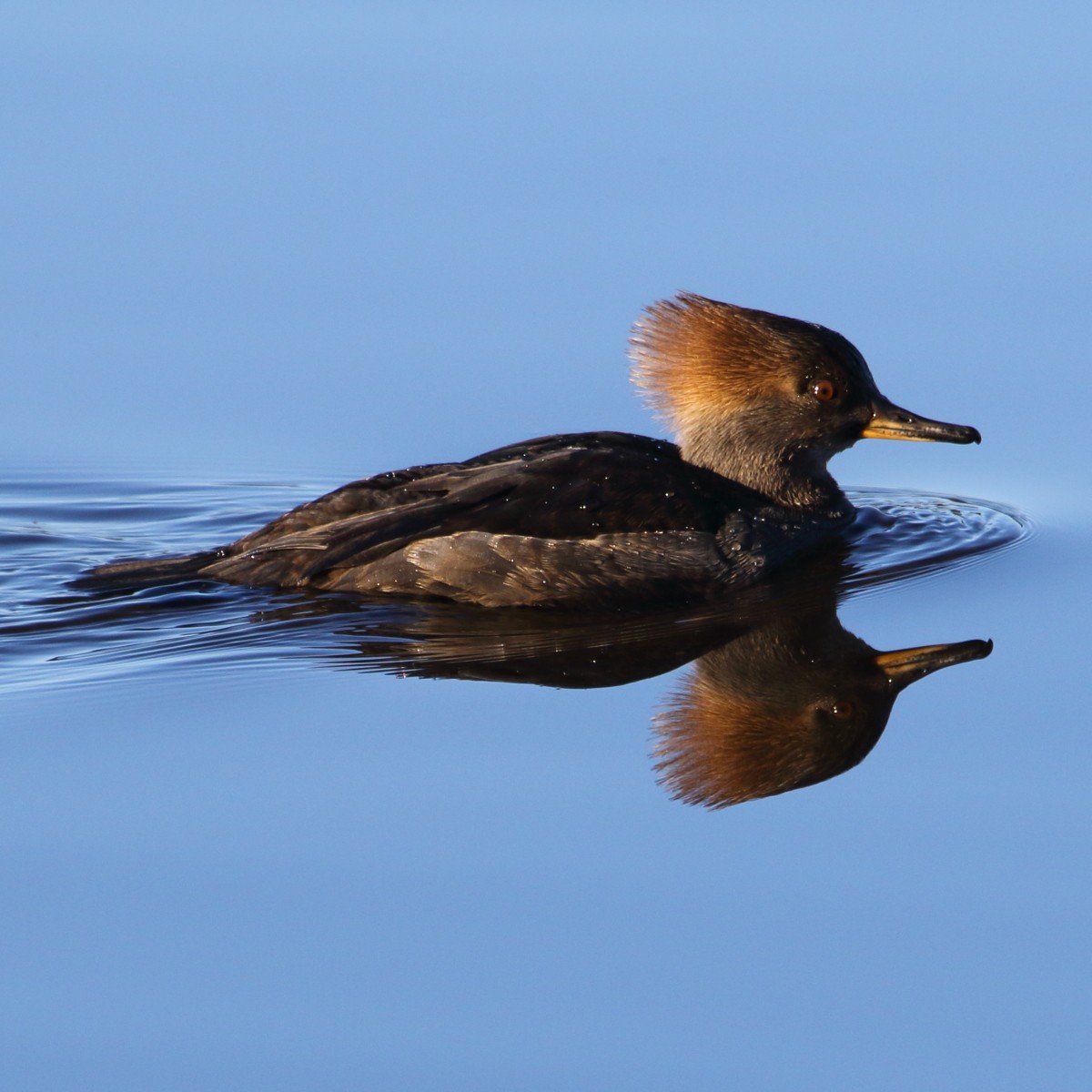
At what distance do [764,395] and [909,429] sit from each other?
807mm

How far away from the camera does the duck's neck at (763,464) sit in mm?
10375

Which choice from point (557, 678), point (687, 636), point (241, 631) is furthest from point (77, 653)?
point (687, 636)

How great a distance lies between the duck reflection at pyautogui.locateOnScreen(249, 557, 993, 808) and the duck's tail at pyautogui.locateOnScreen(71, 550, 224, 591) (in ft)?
2.51

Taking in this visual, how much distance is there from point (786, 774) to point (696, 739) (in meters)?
0.41

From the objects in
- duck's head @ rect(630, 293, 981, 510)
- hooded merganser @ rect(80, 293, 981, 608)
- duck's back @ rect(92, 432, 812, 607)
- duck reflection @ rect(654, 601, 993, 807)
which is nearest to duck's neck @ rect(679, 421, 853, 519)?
duck's head @ rect(630, 293, 981, 510)

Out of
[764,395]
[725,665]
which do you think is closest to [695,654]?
[725,665]

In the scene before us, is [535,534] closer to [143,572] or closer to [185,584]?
[185,584]

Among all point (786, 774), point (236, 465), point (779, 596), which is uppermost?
point (236, 465)

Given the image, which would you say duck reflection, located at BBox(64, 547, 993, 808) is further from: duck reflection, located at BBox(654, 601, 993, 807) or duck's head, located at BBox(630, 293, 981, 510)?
duck's head, located at BBox(630, 293, 981, 510)

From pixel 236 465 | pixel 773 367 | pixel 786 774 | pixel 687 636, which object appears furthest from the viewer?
pixel 236 465

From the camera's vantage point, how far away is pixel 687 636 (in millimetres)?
9039

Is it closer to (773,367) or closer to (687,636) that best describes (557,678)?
(687,636)

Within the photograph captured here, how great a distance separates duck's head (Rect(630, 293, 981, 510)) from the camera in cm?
1024

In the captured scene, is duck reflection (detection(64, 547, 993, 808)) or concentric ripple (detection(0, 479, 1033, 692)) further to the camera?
concentric ripple (detection(0, 479, 1033, 692))
